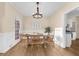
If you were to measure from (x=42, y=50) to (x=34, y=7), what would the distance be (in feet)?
3.73

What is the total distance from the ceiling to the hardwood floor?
2.63 feet

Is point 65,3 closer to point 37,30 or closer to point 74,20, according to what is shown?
point 74,20

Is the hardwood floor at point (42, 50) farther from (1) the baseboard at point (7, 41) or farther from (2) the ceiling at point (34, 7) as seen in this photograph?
(2) the ceiling at point (34, 7)

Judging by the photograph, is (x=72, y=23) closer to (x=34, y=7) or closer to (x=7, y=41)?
(x=34, y=7)

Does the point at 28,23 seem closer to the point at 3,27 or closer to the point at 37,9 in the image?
the point at 37,9

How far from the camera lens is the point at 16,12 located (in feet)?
10.1

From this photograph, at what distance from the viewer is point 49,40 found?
313 cm

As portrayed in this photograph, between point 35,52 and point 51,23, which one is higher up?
Answer: point 51,23

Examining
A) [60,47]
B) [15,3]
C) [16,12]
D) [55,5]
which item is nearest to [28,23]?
[16,12]

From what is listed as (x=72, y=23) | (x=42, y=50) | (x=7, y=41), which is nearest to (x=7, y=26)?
(x=7, y=41)

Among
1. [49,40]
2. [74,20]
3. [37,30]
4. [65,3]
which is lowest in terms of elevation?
[49,40]

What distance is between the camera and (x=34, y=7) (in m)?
3.07

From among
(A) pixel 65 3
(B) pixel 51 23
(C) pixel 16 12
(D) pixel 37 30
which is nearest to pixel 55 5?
(A) pixel 65 3

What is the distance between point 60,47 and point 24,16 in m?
1.25
